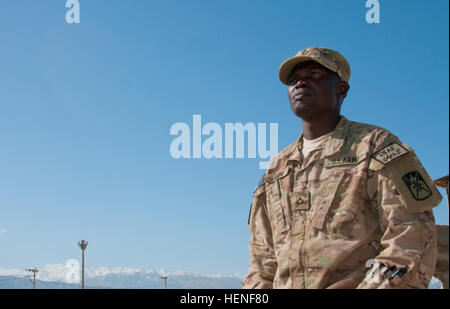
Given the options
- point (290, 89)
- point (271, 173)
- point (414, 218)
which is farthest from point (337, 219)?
point (290, 89)

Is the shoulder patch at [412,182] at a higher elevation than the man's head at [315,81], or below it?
below

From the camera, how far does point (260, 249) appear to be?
4762 mm

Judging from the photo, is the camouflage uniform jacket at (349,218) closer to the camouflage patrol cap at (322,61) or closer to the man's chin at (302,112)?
the man's chin at (302,112)

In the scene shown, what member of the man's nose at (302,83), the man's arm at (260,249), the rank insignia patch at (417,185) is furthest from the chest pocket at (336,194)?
the man's nose at (302,83)

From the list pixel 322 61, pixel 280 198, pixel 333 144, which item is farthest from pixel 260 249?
pixel 322 61

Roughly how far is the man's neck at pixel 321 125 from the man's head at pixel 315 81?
0.16ft

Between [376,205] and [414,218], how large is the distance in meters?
0.38

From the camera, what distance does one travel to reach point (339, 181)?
425cm

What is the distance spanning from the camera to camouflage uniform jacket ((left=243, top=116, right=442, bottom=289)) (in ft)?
12.2

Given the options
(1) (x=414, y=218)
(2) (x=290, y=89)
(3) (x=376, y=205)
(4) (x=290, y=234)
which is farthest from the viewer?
(2) (x=290, y=89)

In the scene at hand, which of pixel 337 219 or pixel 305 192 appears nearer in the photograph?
pixel 337 219

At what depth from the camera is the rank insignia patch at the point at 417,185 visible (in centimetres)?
383
